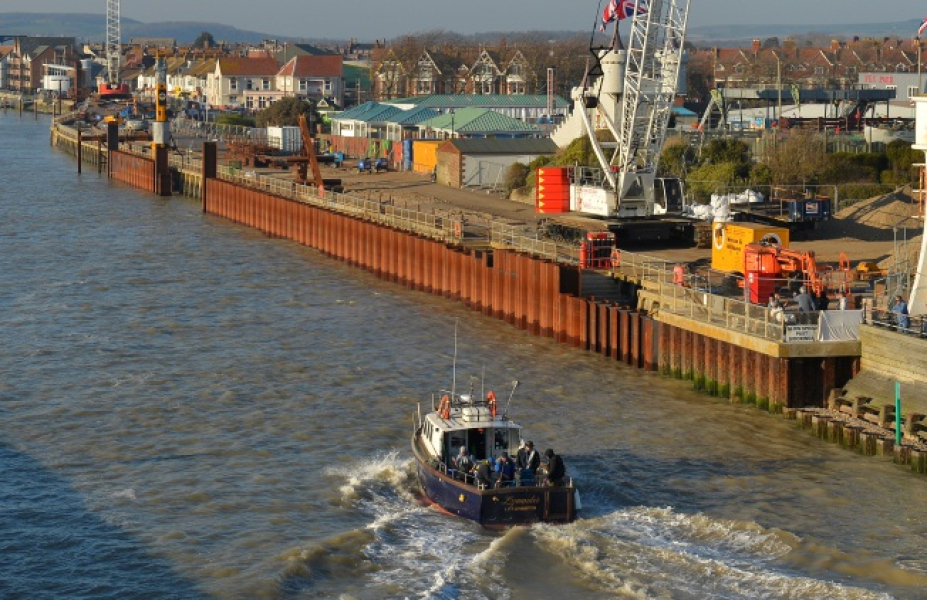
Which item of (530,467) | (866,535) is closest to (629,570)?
(530,467)

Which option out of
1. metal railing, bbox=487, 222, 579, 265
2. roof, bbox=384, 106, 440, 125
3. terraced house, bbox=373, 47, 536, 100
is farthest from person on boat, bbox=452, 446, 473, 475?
terraced house, bbox=373, 47, 536, 100

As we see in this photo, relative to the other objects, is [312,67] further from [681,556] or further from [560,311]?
[681,556]

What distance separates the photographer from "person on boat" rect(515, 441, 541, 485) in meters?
30.1

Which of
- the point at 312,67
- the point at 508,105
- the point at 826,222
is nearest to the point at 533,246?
the point at 826,222

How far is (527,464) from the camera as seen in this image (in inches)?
1194

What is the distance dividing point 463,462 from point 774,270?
18484 mm

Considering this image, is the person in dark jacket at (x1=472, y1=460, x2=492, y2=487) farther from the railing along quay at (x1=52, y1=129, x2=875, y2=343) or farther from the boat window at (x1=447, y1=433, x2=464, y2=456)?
the railing along quay at (x1=52, y1=129, x2=875, y2=343)

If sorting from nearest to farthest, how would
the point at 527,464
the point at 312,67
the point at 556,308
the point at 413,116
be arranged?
1. the point at 527,464
2. the point at 556,308
3. the point at 413,116
4. the point at 312,67

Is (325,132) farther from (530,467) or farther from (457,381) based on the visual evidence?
(530,467)

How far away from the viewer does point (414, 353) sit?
4778 centimetres

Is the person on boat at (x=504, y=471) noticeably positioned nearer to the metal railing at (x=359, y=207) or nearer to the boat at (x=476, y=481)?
the boat at (x=476, y=481)

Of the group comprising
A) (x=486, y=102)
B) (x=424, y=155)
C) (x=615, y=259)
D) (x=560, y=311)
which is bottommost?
(x=560, y=311)

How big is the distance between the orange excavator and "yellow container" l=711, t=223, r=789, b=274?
2.08 m

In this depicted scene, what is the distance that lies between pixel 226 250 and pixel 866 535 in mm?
47236
